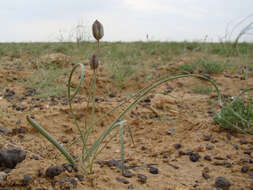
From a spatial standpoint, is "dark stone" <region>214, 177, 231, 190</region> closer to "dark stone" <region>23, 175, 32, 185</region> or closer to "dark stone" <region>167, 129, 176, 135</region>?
"dark stone" <region>167, 129, 176, 135</region>

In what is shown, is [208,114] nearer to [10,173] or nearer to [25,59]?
[10,173]

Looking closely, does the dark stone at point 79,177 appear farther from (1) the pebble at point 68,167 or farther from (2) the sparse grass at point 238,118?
(2) the sparse grass at point 238,118

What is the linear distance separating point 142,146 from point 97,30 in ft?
2.63

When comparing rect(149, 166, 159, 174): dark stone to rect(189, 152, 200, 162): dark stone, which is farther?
rect(189, 152, 200, 162): dark stone

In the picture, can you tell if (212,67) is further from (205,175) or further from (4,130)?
(4,130)

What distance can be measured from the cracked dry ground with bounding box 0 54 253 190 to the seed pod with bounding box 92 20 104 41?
37cm

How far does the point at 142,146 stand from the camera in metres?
1.46

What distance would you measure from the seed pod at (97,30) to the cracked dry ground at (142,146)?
37 cm

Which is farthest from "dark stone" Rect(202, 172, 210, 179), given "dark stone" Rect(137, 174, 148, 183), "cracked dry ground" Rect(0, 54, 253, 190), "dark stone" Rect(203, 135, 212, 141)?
"dark stone" Rect(203, 135, 212, 141)

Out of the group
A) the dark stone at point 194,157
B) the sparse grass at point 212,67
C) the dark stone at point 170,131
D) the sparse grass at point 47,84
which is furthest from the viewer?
the sparse grass at point 212,67

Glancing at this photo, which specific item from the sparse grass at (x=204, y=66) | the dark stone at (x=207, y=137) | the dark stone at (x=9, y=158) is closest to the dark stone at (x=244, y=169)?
the dark stone at (x=207, y=137)

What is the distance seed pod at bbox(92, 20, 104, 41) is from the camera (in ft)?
3.10

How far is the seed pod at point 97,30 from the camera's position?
0.95m

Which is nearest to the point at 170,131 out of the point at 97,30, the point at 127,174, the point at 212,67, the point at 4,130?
the point at 127,174
